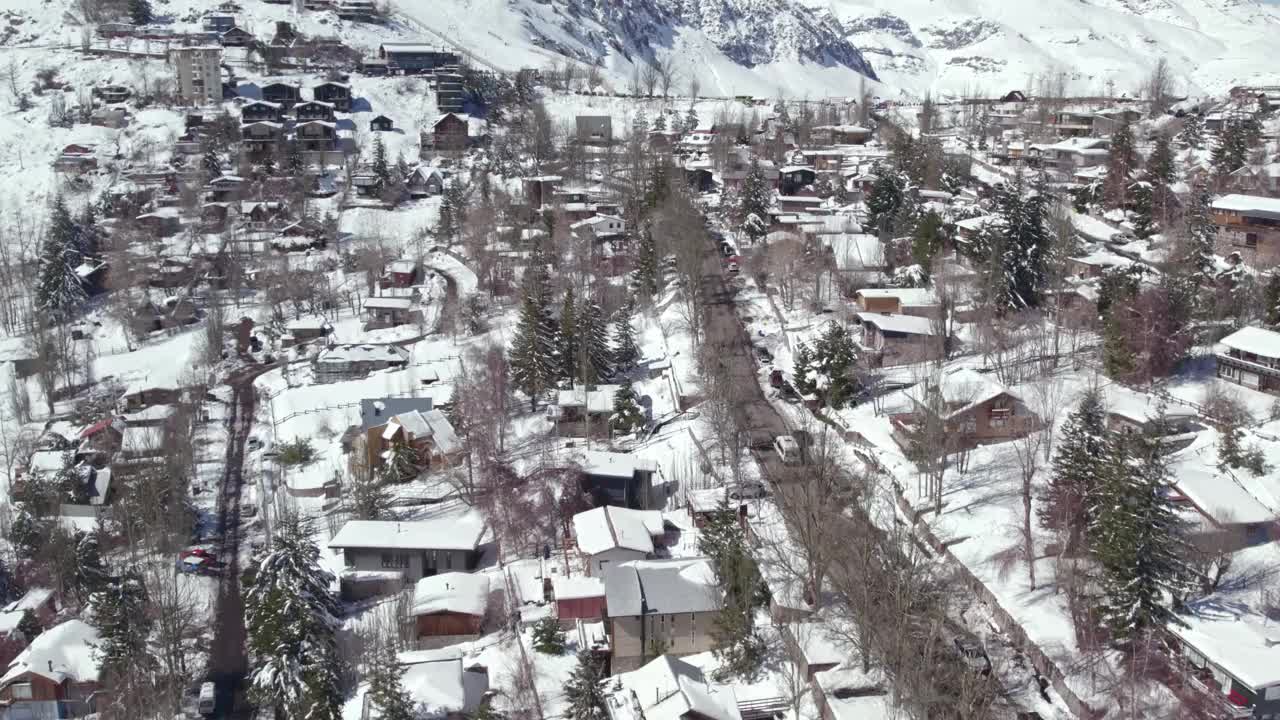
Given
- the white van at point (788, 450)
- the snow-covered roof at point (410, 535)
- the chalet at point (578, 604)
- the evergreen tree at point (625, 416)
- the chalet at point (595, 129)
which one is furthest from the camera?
the chalet at point (595, 129)

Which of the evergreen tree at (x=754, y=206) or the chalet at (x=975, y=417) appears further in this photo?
the evergreen tree at (x=754, y=206)

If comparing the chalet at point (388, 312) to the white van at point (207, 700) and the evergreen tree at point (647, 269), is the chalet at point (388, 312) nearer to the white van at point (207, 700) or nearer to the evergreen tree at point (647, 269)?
the evergreen tree at point (647, 269)

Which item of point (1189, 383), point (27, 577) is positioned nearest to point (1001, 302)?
point (1189, 383)

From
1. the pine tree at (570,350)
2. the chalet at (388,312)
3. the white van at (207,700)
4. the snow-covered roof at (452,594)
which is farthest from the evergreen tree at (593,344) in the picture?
the white van at (207,700)

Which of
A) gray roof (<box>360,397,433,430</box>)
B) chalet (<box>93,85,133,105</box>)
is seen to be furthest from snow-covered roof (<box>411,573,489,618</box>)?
chalet (<box>93,85,133,105</box>)

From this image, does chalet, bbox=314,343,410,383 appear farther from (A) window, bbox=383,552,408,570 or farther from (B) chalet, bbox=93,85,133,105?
(B) chalet, bbox=93,85,133,105

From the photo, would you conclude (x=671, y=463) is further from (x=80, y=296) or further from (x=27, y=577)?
(x=80, y=296)
